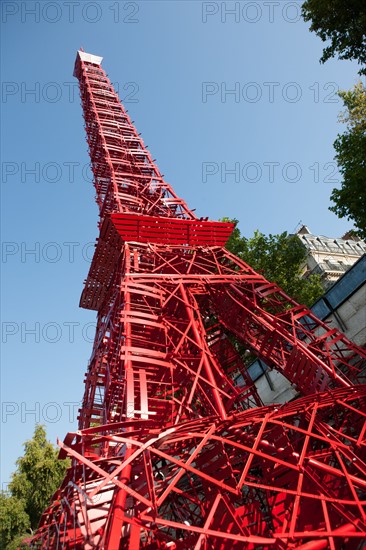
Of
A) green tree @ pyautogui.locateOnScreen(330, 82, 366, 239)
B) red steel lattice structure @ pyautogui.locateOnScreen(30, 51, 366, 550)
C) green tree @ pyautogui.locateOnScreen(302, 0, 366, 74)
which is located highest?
green tree @ pyautogui.locateOnScreen(302, 0, 366, 74)

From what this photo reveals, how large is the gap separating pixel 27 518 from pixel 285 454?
23580 mm

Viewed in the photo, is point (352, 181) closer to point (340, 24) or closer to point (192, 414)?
point (340, 24)

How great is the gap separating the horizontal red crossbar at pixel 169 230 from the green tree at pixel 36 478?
19.5 metres

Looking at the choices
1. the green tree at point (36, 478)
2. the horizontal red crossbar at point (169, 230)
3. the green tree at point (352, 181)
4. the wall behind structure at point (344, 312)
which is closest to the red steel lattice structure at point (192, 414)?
the horizontal red crossbar at point (169, 230)

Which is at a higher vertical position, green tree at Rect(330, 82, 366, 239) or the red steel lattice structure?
green tree at Rect(330, 82, 366, 239)

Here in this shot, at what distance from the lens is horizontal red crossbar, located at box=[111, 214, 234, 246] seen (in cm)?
1467

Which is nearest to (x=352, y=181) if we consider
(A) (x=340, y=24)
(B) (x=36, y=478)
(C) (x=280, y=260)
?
A: (A) (x=340, y=24)

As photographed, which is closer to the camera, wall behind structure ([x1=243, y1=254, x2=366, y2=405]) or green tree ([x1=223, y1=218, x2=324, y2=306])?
wall behind structure ([x1=243, y1=254, x2=366, y2=405])

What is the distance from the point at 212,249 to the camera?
15250mm

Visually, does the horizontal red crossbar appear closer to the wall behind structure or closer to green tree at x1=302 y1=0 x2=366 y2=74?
the wall behind structure

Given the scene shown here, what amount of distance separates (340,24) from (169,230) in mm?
10067

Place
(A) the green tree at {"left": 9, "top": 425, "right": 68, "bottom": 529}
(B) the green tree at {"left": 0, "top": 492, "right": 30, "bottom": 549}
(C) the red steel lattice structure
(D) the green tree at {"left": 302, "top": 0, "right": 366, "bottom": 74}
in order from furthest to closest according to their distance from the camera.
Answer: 1. (A) the green tree at {"left": 9, "top": 425, "right": 68, "bottom": 529}
2. (B) the green tree at {"left": 0, "top": 492, "right": 30, "bottom": 549}
3. (D) the green tree at {"left": 302, "top": 0, "right": 366, "bottom": 74}
4. (C) the red steel lattice structure

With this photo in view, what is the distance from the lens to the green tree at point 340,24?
14.7 m

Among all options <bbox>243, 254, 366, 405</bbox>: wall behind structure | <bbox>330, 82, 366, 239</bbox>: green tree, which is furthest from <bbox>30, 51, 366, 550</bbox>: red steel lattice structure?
<bbox>330, 82, 366, 239</bbox>: green tree
